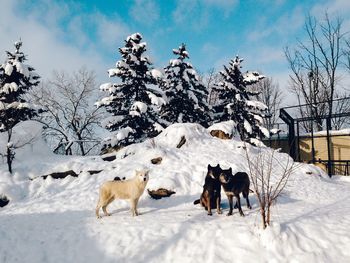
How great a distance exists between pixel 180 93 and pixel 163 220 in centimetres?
1501

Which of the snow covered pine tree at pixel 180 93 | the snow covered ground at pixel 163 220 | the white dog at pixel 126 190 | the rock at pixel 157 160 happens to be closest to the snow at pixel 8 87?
the snow covered ground at pixel 163 220

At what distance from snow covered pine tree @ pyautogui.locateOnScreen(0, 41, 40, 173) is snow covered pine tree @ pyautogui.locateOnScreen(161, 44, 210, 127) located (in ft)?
28.9

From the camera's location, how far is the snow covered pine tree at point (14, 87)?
49.0 feet

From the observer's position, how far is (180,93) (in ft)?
70.8

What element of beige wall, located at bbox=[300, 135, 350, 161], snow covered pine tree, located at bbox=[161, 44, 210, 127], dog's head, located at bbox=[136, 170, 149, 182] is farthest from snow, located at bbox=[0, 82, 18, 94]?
beige wall, located at bbox=[300, 135, 350, 161]

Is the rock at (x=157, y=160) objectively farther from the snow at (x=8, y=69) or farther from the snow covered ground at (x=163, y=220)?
the snow at (x=8, y=69)

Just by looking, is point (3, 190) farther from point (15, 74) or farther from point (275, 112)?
point (275, 112)

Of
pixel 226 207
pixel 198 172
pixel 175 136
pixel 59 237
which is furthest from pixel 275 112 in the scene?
pixel 59 237

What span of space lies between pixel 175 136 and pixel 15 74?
379 inches

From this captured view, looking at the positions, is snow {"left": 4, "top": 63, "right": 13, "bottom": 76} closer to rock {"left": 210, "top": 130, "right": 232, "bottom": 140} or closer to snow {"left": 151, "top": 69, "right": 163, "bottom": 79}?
snow {"left": 151, "top": 69, "right": 163, "bottom": 79}

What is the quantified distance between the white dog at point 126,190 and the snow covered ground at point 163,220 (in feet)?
1.34

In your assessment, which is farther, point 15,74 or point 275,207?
point 15,74

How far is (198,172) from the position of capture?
37.8 ft

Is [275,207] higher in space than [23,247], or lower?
higher
